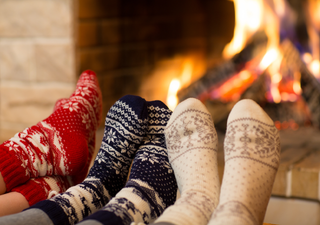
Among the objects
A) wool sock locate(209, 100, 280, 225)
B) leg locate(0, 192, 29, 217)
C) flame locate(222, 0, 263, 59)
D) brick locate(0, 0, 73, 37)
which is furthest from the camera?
flame locate(222, 0, 263, 59)

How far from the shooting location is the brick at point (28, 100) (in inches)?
49.5

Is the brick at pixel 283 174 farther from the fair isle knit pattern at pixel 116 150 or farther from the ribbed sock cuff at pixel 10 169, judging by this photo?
the ribbed sock cuff at pixel 10 169

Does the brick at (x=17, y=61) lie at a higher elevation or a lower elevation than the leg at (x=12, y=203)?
higher

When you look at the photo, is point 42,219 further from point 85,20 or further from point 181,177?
point 85,20

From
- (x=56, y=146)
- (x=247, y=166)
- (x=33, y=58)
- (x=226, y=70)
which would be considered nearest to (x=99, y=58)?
(x=33, y=58)

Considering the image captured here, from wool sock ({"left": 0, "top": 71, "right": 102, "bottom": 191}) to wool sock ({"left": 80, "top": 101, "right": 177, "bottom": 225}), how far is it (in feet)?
0.44

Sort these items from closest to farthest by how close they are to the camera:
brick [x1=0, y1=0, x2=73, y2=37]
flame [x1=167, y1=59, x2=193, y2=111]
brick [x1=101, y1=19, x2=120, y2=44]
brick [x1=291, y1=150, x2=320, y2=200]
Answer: brick [x1=291, y1=150, x2=320, y2=200] → brick [x1=0, y1=0, x2=73, y2=37] → brick [x1=101, y1=19, x2=120, y2=44] → flame [x1=167, y1=59, x2=193, y2=111]

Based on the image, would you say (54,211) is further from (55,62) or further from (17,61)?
(17,61)

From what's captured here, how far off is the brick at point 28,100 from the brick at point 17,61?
0.03 m

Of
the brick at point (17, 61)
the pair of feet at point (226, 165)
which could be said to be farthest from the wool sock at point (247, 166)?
the brick at point (17, 61)

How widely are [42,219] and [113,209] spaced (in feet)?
0.34

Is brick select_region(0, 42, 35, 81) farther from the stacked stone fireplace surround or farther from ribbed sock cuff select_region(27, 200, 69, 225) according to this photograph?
ribbed sock cuff select_region(27, 200, 69, 225)

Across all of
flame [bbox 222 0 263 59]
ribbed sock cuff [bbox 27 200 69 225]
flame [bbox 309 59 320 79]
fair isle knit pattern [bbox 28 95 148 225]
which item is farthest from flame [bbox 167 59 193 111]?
ribbed sock cuff [bbox 27 200 69 225]

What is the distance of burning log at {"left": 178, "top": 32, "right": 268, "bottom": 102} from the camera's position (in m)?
1.35
